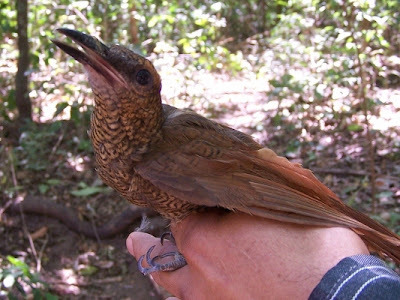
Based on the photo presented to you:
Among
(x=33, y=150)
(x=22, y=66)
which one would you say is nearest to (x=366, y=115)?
(x=33, y=150)

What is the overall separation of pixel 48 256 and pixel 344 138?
3655mm

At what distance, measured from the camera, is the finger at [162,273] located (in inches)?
73.8

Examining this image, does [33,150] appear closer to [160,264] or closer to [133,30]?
[133,30]

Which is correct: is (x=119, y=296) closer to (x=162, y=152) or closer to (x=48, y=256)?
(x=48, y=256)

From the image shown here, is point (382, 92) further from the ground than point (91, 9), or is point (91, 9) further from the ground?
point (91, 9)

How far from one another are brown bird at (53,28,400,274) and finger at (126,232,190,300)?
8cm

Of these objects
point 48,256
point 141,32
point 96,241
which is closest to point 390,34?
point 141,32

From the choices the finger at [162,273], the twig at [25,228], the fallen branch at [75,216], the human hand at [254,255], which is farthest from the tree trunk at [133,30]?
the human hand at [254,255]

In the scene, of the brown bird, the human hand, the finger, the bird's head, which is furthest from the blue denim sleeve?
the bird's head

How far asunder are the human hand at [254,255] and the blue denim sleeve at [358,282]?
0.21 ft

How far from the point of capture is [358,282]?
4.10ft

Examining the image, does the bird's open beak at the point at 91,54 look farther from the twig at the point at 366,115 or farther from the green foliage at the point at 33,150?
the green foliage at the point at 33,150

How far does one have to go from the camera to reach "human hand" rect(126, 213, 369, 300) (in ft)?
4.73

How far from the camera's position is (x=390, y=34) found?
685 cm
